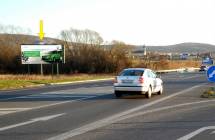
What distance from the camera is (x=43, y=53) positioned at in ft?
182

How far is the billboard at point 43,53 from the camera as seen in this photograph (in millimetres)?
55281

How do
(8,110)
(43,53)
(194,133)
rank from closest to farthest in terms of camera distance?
1. (194,133)
2. (8,110)
3. (43,53)

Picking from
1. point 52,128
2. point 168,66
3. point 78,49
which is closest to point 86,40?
point 78,49

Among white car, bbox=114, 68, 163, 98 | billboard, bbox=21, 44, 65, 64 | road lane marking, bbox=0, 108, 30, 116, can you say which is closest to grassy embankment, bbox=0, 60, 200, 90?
billboard, bbox=21, 44, 65, 64

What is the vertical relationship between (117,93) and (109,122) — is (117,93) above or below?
below

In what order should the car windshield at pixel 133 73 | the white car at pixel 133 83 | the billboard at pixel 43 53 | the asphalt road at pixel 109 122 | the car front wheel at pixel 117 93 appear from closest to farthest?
the asphalt road at pixel 109 122 < the white car at pixel 133 83 < the car front wheel at pixel 117 93 < the car windshield at pixel 133 73 < the billboard at pixel 43 53

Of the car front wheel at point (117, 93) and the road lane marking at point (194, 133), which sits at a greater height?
the road lane marking at point (194, 133)

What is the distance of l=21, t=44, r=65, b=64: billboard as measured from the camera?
2176 inches

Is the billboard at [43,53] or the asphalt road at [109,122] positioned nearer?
the asphalt road at [109,122]

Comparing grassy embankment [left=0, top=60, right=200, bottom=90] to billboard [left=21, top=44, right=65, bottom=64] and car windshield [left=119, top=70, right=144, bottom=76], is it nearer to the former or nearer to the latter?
billboard [left=21, top=44, right=65, bottom=64]

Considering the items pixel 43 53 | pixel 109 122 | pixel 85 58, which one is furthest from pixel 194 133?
pixel 85 58

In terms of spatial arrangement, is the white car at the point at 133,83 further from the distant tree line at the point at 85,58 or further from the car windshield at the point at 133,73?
the distant tree line at the point at 85,58

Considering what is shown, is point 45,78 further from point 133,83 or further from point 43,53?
point 133,83

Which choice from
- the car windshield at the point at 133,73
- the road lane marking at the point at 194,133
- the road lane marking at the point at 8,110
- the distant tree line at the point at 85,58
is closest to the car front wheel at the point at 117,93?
the car windshield at the point at 133,73
